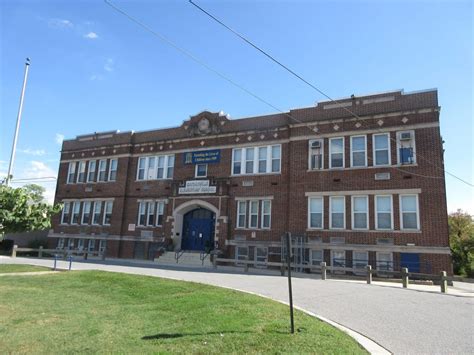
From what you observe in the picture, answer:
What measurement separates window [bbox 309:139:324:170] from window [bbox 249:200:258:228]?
4.75 m

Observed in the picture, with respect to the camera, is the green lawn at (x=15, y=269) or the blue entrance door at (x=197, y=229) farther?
the blue entrance door at (x=197, y=229)

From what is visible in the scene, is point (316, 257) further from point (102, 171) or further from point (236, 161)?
point (102, 171)

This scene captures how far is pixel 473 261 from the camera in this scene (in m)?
27.4

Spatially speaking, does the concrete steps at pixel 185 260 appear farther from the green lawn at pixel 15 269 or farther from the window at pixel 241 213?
the green lawn at pixel 15 269

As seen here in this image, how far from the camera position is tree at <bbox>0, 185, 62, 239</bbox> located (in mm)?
13489

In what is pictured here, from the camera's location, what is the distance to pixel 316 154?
24.9 metres

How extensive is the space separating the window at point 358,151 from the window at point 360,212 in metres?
2.16

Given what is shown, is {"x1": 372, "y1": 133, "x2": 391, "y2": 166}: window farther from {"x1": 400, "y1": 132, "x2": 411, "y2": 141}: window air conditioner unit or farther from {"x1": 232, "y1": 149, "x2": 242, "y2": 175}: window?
{"x1": 232, "y1": 149, "x2": 242, "y2": 175}: window

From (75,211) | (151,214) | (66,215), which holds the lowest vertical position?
(66,215)

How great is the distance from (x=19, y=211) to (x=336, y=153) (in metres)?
17.8

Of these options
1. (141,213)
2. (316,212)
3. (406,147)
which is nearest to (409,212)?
(406,147)

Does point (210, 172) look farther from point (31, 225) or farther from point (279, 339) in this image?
point (279, 339)

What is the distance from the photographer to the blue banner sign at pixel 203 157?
95.3ft

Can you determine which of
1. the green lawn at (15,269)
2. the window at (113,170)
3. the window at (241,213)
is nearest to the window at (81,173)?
the window at (113,170)
